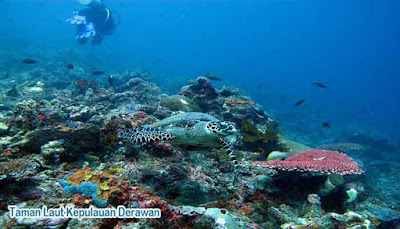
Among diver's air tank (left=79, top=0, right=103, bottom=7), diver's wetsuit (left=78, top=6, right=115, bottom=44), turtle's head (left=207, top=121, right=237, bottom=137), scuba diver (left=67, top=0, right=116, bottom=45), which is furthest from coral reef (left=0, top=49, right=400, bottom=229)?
diver's wetsuit (left=78, top=6, right=115, bottom=44)

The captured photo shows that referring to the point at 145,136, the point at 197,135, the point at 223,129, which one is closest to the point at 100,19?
the point at 145,136

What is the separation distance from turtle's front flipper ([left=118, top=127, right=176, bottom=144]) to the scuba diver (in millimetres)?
17404

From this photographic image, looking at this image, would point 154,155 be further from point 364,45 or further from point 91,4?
point 364,45

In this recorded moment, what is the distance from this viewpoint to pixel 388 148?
23.6 metres

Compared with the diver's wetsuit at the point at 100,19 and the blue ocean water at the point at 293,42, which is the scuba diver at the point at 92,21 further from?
the blue ocean water at the point at 293,42

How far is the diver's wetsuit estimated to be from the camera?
20.8m

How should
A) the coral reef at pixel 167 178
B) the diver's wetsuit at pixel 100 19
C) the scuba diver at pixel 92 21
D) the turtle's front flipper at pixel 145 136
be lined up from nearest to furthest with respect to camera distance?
the coral reef at pixel 167 178, the turtle's front flipper at pixel 145 136, the scuba diver at pixel 92 21, the diver's wetsuit at pixel 100 19

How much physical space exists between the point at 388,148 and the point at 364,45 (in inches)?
7542

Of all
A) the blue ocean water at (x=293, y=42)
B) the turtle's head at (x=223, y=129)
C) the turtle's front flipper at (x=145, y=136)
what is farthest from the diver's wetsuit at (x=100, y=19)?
the blue ocean water at (x=293, y=42)

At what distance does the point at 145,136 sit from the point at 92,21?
2087 centimetres

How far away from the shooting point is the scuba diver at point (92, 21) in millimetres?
19219

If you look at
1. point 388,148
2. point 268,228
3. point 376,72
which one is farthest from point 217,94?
point 376,72

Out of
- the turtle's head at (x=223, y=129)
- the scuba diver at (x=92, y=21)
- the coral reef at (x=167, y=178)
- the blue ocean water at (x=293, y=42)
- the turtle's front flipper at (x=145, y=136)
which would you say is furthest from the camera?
the blue ocean water at (x=293, y=42)

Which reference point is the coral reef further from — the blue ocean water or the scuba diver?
the blue ocean water
